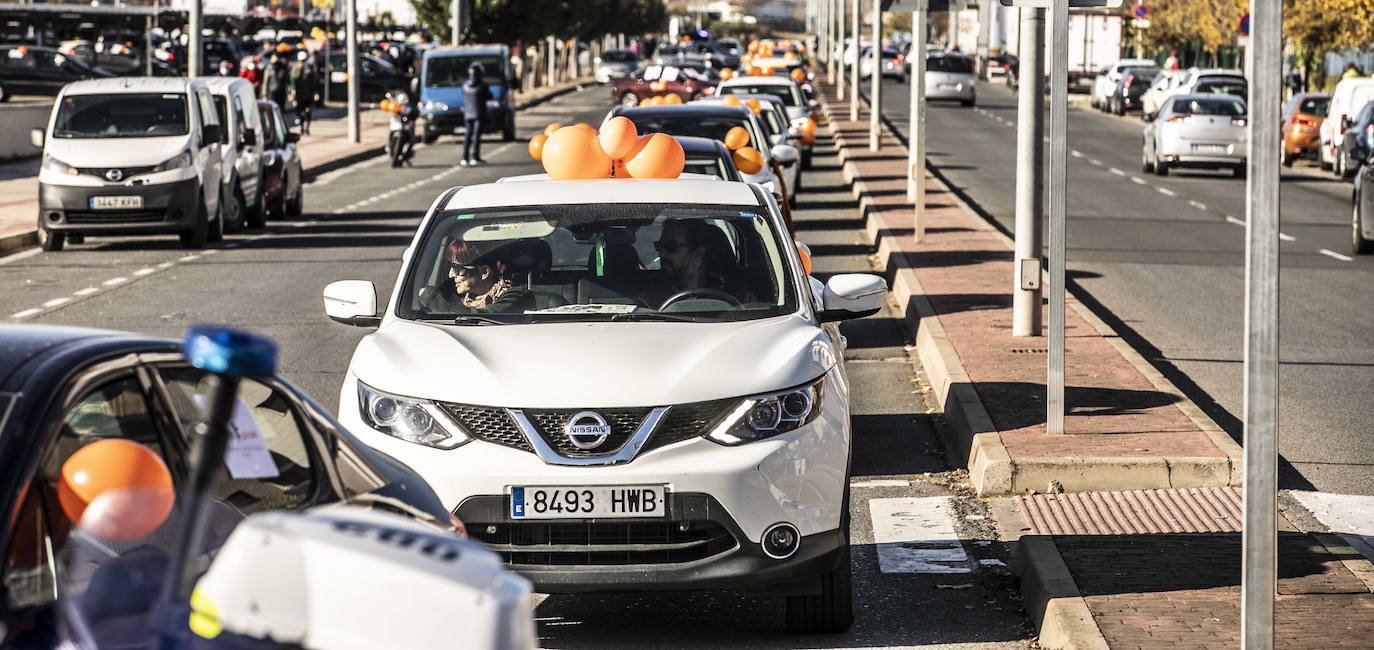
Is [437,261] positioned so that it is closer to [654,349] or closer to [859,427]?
[654,349]

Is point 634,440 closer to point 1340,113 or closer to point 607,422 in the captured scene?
point 607,422

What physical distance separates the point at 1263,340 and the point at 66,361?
291cm

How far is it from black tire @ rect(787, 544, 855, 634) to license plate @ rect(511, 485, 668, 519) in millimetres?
673

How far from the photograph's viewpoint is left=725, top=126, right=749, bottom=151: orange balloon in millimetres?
17391

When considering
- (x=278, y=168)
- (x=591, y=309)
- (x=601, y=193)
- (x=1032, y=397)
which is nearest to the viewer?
(x=591, y=309)

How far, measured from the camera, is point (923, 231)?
19.3 meters

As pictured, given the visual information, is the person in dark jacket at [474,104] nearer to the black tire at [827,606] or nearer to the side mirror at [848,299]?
the side mirror at [848,299]

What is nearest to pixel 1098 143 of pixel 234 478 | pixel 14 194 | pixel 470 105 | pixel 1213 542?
pixel 470 105

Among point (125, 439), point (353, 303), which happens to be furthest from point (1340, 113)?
point (125, 439)

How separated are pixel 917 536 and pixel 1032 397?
2650 millimetres

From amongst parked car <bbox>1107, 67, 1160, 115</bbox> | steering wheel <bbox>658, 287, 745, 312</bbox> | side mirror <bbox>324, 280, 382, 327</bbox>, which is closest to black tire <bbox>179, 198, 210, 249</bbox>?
side mirror <bbox>324, 280, 382, 327</bbox>

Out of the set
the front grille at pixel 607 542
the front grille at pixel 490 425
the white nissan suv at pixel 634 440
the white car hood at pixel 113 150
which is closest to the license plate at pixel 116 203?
→ the white car hood at pixel 113 150

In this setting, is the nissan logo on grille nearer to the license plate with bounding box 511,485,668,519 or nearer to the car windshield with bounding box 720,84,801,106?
the license plate with bounding box 511,485,668,519

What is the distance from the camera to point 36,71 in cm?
5609
